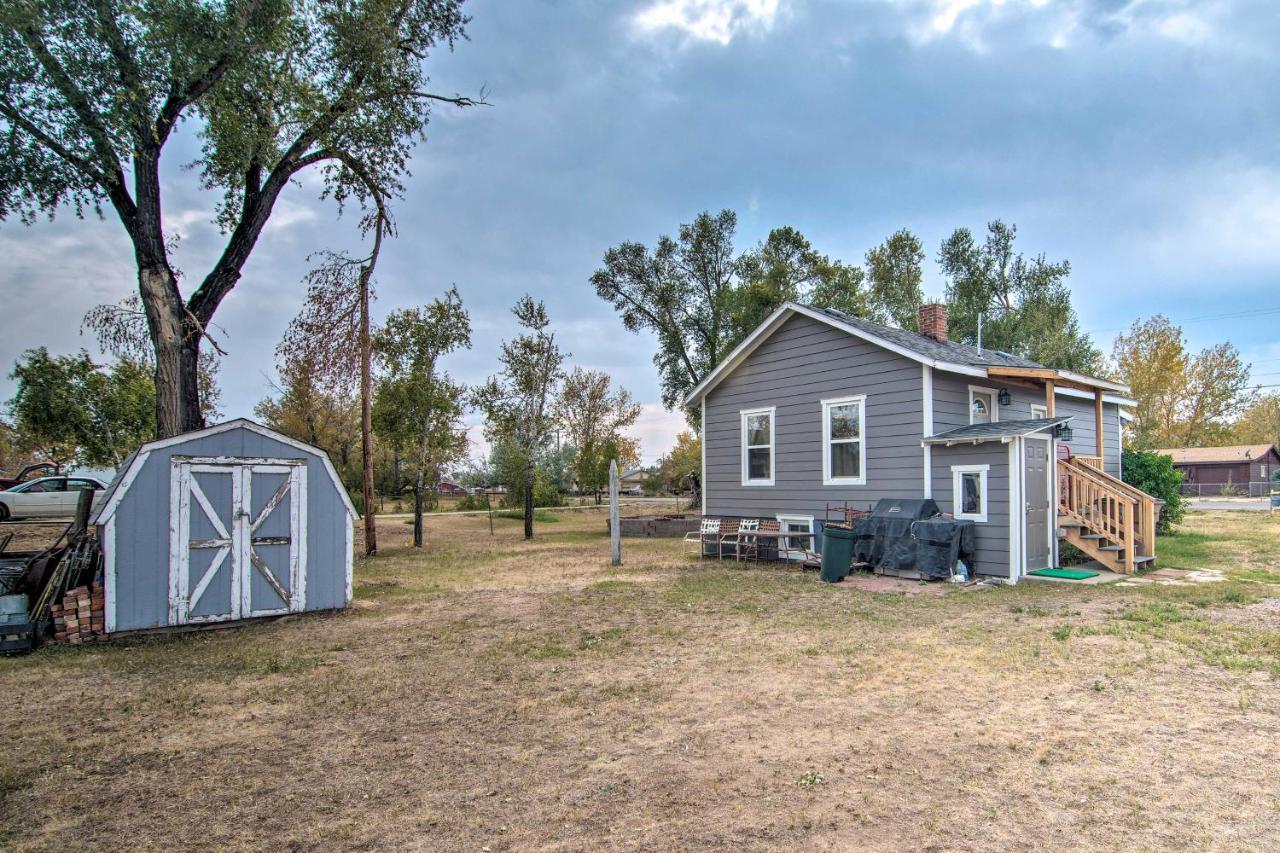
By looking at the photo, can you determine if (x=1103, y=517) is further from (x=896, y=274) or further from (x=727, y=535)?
(x=896, y=274)

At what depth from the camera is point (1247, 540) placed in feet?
49.8

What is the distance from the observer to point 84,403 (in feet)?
77.8

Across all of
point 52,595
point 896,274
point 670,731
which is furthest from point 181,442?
point 896,274

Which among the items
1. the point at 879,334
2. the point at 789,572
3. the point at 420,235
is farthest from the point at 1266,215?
the point at 420,235

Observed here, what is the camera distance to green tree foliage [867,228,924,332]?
1249 inches

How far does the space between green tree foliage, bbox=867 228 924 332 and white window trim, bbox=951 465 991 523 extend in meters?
22.6

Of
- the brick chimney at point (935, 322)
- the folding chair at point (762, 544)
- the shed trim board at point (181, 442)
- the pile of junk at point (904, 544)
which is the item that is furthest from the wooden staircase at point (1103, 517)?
the shed trim board at point (181, 442)

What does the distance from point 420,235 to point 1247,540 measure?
21846 millimetres

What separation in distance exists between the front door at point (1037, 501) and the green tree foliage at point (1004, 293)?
20307mm

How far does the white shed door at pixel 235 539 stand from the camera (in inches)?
300

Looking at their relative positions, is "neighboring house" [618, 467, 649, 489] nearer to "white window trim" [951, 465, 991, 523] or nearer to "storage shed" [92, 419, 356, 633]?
"white window trim" [951, 465, 991, 523]

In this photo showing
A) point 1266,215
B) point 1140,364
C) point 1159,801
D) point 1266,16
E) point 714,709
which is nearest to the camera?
point 1159,801

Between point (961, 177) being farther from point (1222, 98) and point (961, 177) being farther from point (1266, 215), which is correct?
point (1266, 215)

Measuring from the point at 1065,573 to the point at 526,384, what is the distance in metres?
16.0
